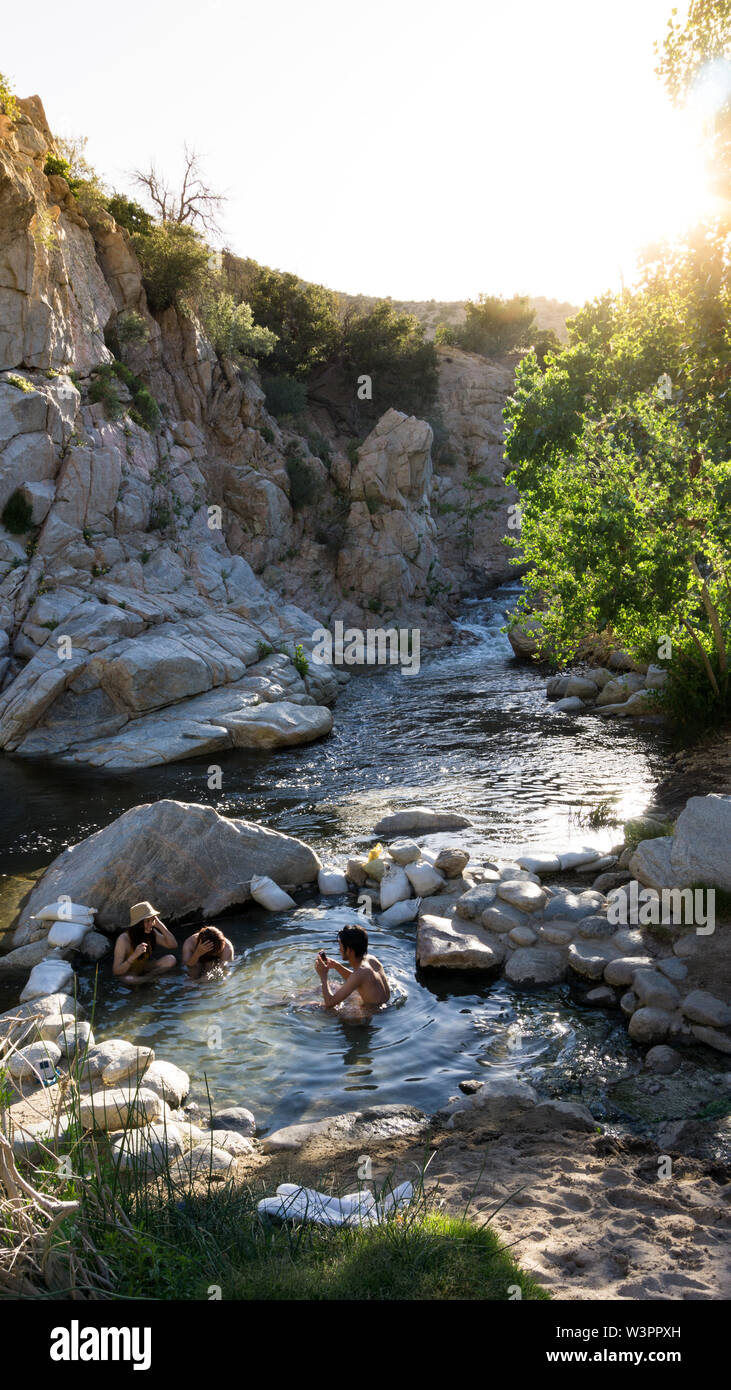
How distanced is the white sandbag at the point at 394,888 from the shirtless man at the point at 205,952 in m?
2.11

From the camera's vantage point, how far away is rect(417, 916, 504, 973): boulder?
9000 millimetres

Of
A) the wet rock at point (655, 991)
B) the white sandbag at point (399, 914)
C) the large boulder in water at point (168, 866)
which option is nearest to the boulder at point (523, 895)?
the white sandbag at point (399, 914)

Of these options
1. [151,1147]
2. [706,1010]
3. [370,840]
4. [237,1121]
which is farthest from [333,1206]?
[370,840]

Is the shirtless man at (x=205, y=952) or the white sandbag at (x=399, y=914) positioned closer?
the shirtless man at (x=205, y=952)

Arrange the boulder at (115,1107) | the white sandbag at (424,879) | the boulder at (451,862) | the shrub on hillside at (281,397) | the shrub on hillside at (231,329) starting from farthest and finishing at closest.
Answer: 1. the shrub on hillside at (281,397)
2. the shrub on hillside at (231,329)
3. the boulder at (451,862)
4. the white sandbag at (424,879)
5. the boulder at (115,1107)

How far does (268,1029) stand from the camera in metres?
8.14

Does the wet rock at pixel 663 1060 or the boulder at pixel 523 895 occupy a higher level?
the boulder at pixel 523 895

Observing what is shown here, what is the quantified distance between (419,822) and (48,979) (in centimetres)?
594

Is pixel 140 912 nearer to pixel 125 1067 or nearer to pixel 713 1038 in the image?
pixel 125 1067

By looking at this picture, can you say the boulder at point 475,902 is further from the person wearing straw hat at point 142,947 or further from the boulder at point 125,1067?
the boulder at point 125,1067

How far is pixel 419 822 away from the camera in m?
13.1

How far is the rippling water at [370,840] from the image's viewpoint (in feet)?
24.1

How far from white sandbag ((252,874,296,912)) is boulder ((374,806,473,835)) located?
8.57ft

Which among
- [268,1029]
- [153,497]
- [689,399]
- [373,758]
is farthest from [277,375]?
[268,1029]
